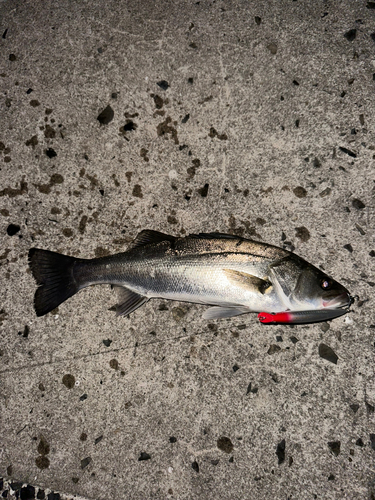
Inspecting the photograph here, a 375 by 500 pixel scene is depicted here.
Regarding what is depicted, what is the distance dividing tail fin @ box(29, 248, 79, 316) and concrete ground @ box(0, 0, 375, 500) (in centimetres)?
18

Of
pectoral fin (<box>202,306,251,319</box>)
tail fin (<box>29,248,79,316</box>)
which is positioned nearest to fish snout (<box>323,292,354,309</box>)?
pectoral fin (<box>202,306,251,319</box>)

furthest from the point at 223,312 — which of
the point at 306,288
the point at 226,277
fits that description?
the point at 306,288

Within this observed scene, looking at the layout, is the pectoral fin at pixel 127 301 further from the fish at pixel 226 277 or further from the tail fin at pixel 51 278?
the tail fin at pixel 51 278

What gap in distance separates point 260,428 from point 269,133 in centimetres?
272

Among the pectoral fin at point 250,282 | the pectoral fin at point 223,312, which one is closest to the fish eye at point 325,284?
the pectoral fin at point 250,282

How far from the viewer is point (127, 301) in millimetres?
2793

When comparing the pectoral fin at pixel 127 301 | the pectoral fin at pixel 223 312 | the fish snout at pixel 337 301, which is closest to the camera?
the fish snout at pixel 337 301

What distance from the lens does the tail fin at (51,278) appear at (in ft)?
9.30

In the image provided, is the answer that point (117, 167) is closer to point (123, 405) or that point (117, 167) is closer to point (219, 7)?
point (219, 7)

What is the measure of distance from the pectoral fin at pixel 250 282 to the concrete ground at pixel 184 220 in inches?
20.1

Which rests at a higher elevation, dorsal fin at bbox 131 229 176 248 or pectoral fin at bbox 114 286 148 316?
dorsal fin at bbox 131 229 176 248

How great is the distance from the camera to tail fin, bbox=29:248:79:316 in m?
2.84

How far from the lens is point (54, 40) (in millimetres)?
3326

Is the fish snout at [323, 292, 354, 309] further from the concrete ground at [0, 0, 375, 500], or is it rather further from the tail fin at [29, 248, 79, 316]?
the tail fin at [29, 248, 79, 316]
